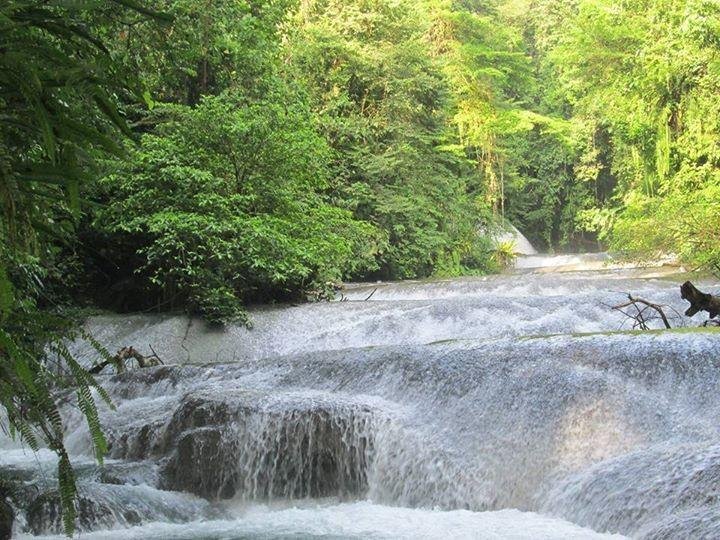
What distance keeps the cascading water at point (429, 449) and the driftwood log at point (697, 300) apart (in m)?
0.48

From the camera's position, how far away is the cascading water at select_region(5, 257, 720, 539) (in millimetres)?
4621

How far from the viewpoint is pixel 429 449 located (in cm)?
564

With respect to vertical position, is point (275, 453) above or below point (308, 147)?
below

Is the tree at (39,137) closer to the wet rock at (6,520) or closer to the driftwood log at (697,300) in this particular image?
the wet rock at (6,520)

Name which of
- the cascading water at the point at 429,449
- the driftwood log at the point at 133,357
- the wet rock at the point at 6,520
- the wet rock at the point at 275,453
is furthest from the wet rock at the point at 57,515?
the driftwood log at the point at 133,357

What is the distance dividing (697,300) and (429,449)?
2.80 m

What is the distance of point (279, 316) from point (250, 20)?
455cm

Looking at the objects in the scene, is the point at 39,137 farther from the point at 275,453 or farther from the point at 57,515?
the point at 275,453

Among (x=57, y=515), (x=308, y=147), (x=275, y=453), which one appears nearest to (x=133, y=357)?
(x=308, y=147)

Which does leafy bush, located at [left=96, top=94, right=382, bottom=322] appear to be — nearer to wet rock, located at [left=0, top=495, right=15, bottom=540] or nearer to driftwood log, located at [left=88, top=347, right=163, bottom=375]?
driftwood log, located at [left=88, top=347, right=163, bottom=375]

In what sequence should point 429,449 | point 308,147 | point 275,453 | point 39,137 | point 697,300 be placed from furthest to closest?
point 308,147, point 697,300, point 275,453, point 429,449, point 39,137

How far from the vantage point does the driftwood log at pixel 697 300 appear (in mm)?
6664

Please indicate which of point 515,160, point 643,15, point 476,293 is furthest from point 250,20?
point 515,160

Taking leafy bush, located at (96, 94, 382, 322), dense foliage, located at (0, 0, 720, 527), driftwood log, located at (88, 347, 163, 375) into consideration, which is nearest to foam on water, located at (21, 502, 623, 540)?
dense foliage, located at (0, 0, 720, 527)
